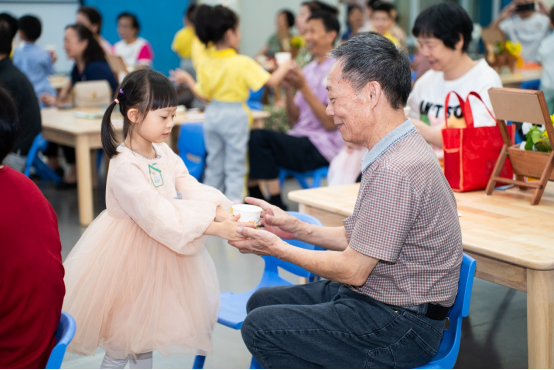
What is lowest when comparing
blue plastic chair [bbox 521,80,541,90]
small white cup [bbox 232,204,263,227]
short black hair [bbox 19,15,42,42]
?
small white cup [bbox 232,204,263,227]

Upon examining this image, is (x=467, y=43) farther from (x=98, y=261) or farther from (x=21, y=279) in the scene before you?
(x=21, y=279)

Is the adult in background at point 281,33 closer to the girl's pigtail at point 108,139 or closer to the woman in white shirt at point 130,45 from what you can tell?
the woman in white shirt at point 130,45

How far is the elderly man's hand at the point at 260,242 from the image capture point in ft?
5.91

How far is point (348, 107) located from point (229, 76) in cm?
277

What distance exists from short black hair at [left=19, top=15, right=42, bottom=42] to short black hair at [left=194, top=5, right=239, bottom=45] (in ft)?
8.37

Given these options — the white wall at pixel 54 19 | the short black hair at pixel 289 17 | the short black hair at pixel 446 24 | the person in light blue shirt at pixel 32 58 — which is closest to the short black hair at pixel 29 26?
the person in light blue shirt at pixel 32 58

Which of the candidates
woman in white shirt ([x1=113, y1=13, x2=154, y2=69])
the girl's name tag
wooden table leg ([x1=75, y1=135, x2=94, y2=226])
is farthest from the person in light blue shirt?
the girl's name tag

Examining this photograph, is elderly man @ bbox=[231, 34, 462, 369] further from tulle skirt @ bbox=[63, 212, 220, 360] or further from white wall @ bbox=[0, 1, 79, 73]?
white wall @ bbox=[0, 1, 79, 73]

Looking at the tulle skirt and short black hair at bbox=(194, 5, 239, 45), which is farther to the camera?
short black hair at bbox=(194, 5, 239, 45)

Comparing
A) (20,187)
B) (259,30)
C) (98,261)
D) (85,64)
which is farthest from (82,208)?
(259,30)

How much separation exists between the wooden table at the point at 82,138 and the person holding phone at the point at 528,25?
4.65 m

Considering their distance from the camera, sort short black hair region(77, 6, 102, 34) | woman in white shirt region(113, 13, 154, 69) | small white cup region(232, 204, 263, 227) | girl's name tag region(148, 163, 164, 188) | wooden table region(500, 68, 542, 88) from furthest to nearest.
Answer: woman in white shirt region(113, 13, 154, 69), short black hair region(77, 6, 102, 34), wooden table region(500, 68, 542, 88), girl's name tag region(148, 163, 164, 188), small white cup region(232, 204, 263, 227)

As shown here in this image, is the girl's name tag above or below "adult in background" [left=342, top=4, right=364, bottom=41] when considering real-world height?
below

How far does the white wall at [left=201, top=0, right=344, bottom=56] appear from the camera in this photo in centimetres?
1076
